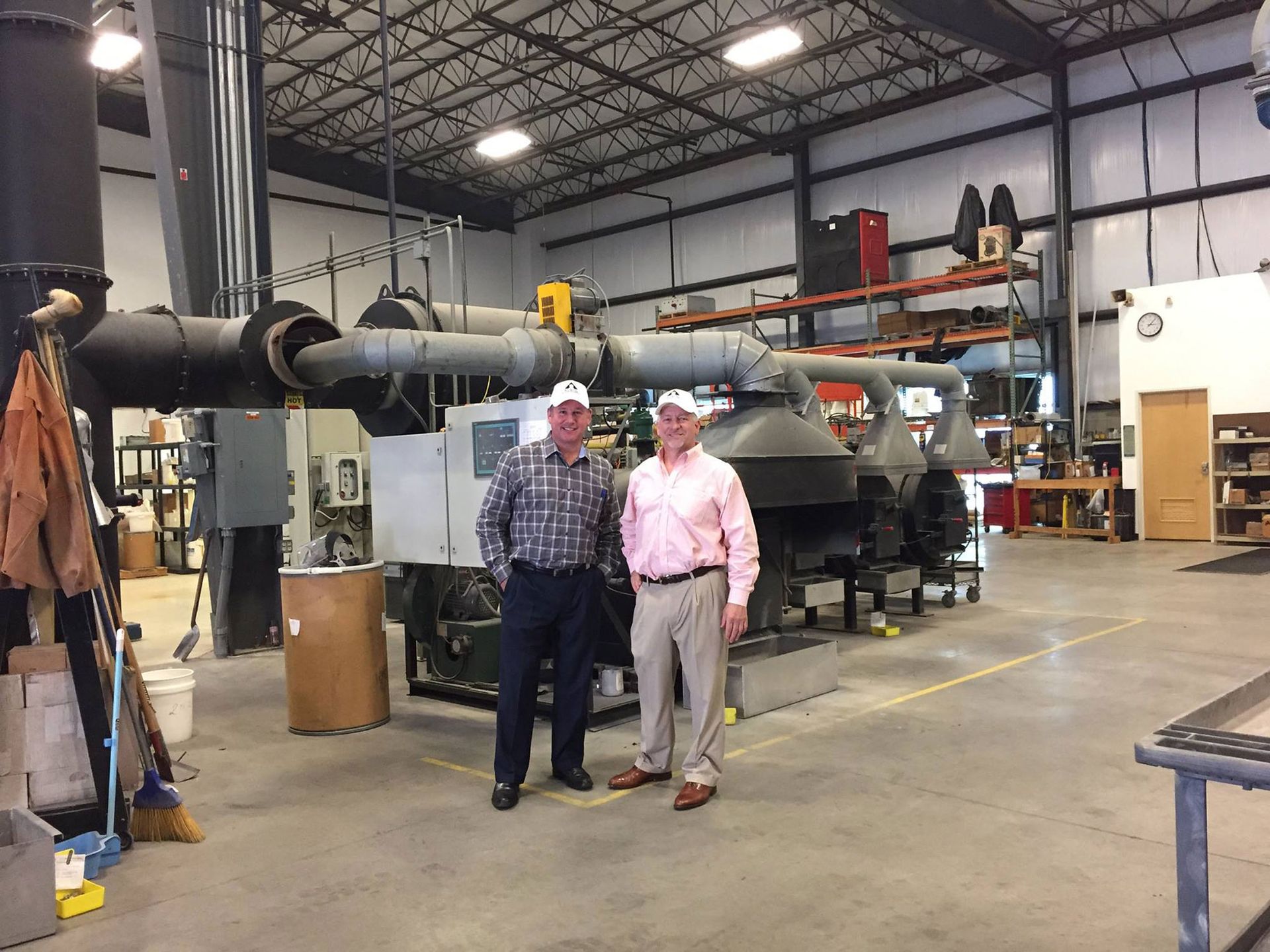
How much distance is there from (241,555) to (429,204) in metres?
14.6

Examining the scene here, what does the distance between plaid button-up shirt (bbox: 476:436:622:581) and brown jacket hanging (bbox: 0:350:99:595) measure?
1419mm

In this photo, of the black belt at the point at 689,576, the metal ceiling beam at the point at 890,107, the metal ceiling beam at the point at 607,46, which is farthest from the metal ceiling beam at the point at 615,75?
the black belt at the point at 689,576

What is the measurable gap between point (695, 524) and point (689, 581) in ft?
0.73

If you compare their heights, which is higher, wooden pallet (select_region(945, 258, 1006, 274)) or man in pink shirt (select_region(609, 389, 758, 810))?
wooden pallet (select_region(945, 258, 1006, 274))

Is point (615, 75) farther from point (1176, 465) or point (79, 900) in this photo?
point (79, 900)

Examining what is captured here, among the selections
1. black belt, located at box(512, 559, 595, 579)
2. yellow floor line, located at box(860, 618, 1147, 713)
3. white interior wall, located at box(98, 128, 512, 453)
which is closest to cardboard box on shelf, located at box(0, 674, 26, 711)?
black belt, located at box(512, 559, 595, 579)

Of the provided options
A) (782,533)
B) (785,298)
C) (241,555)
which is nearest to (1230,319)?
(785,298)

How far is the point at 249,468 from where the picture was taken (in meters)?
7.18

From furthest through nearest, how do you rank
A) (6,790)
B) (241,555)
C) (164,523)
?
(164,523) → (241,555) → (6,790)

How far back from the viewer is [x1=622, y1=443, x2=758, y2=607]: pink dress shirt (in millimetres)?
3744

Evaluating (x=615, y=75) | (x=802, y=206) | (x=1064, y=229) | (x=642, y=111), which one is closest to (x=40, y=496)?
(x=615, y=75)

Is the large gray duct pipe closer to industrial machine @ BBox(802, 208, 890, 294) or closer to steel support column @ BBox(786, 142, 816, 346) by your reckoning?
industrial machine @ BBox(802, 208, 890, 294)

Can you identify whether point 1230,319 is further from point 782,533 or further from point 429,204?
point 429,204

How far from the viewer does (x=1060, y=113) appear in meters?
14.1
